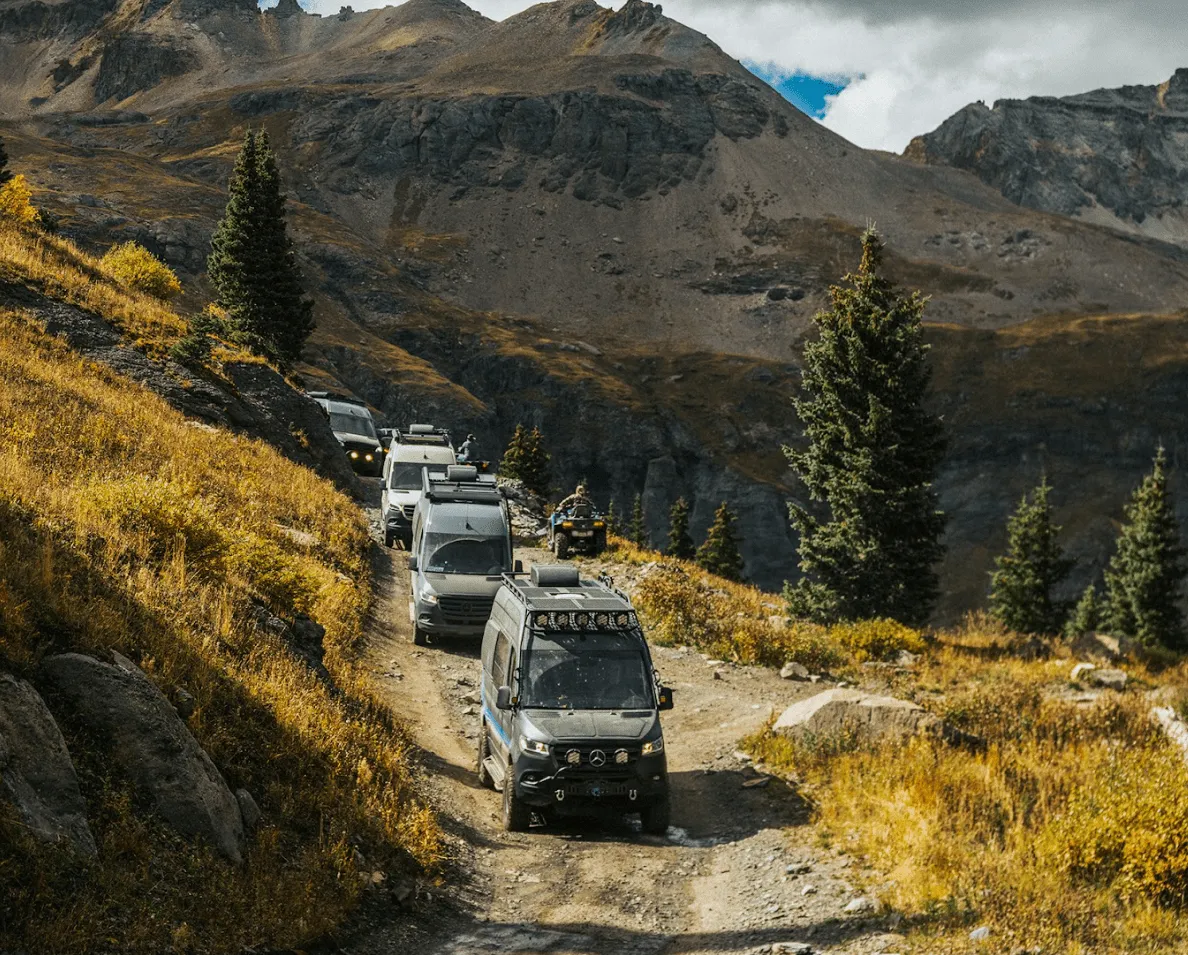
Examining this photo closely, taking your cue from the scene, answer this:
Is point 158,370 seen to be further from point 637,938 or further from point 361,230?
point 361,230

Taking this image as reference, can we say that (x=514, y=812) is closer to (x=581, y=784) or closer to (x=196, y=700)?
(x=581, y=784)

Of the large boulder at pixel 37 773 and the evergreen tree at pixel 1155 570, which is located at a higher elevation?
the large boulder at pixel 37 773

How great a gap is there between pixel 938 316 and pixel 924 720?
173 metres

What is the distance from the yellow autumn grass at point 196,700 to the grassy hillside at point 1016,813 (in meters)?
4.45

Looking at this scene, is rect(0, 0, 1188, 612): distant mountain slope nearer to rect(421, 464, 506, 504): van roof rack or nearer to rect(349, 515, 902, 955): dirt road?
rect(421, 464, 506, 504): van roof rack

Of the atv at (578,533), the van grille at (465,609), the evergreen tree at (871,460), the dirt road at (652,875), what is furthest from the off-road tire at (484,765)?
the atv at (578,533)

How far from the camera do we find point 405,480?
88.6 feet

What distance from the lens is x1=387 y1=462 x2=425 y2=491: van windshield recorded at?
88.3ft

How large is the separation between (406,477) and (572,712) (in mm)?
17345

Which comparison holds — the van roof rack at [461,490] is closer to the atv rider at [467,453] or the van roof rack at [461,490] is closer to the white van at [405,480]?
the white van at [405,480]

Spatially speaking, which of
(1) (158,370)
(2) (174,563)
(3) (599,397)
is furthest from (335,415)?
(3) (599,397)

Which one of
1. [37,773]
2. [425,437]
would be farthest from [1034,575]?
[37,773]

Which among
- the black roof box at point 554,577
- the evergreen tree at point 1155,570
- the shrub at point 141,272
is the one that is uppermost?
the shrub at point 141,272

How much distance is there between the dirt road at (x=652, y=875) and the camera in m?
7.70
